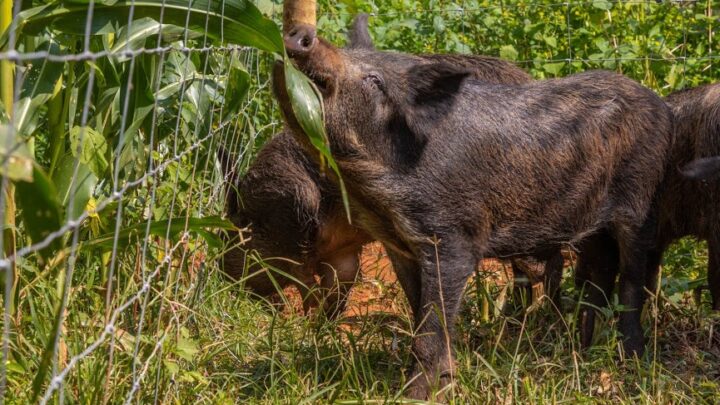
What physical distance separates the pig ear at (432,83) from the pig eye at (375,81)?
0.14 meters

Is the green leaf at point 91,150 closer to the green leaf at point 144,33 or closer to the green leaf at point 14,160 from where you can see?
the green leaf at point 144,33

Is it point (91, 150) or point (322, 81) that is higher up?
point (322, 81)

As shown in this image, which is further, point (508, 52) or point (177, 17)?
point (508, 52)

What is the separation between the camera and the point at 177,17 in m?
3.75

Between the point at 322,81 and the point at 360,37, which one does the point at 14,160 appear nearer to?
the point at 322,81

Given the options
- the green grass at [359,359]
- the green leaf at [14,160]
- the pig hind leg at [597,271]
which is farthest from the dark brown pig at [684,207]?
the green leaf at [14,160]

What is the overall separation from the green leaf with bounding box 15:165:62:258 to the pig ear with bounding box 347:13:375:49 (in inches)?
97.1

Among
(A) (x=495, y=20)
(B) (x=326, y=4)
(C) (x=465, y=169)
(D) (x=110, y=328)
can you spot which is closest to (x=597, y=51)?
(A) (x=495, y=20)

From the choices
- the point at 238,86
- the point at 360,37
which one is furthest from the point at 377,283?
the point at 238,86

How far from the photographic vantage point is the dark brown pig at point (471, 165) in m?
4.77

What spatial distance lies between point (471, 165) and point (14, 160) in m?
3.14

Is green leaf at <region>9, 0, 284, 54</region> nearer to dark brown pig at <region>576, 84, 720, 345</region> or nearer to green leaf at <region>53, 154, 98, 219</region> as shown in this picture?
green leaf at <region>53, 154, 98, 219</region>

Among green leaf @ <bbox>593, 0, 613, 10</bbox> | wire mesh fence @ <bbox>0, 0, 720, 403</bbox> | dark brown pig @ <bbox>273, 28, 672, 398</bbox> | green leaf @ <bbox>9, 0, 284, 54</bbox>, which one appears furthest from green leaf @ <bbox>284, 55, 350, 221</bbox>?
green leaf @ <bbox>593, 0, 613, 10</bbox>

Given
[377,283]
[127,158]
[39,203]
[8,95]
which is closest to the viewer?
[39,203]
